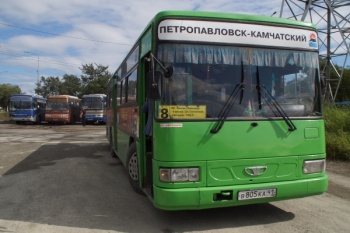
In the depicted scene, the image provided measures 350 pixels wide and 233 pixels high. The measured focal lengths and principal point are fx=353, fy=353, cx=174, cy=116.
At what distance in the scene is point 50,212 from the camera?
5703 millimetres

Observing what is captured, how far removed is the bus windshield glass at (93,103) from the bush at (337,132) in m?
23.3

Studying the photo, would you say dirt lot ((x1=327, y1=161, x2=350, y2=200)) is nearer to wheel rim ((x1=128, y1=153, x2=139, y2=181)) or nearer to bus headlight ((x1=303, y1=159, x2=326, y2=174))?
bus headlight ((x1=303, y1=159, x2=326, y2=174))

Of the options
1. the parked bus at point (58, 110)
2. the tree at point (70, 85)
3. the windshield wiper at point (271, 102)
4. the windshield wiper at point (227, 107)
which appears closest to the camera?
the windshield wiper at point (227, 107)

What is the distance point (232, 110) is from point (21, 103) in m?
32.4

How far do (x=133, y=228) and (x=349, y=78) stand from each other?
46.3m

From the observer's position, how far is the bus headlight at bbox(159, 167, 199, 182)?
14.9 ft

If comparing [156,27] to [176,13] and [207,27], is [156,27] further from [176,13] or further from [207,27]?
[207,27]

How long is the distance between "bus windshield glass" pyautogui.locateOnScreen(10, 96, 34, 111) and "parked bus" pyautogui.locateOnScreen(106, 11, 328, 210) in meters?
31.2

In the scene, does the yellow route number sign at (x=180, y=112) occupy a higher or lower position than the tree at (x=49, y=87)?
lower

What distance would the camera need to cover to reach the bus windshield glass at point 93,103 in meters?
32.4

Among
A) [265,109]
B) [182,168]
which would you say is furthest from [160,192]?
[265,109]

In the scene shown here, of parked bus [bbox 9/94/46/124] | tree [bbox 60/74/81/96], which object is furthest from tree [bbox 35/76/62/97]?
parked bus [bbox 9/94/46/124]

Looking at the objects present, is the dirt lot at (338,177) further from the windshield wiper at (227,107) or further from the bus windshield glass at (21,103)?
the bus windshield glass at (21,103)

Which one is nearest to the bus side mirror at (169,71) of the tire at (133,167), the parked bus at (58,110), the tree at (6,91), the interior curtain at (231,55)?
the interior curtain at (231,55)
